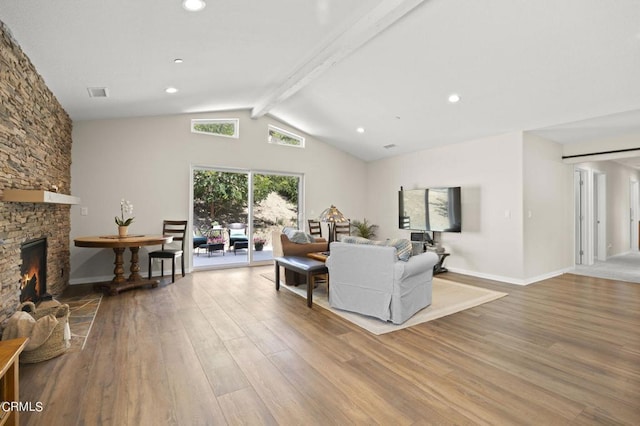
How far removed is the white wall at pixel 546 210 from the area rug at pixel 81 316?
5925 mm

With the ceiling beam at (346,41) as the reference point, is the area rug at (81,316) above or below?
below

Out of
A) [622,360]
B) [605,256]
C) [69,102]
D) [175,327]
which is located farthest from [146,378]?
[605,256]

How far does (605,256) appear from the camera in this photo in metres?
7.30

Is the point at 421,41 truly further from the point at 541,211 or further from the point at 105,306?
the point at 105,306

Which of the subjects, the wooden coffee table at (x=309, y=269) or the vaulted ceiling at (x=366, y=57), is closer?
the vaulted ceiling at (x=366, y=57)

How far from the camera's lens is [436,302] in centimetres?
395

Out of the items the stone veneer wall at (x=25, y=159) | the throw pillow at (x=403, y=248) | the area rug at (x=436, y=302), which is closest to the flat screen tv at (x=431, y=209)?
the area rug at (x=436, y=302)

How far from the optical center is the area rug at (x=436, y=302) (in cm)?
320

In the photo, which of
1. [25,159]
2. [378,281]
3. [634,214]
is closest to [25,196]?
[25,159]

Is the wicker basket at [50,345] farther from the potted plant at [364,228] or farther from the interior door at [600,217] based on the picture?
the interior door at [600,217]

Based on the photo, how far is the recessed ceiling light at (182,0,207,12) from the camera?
2.52 m

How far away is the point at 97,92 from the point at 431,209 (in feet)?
18.8

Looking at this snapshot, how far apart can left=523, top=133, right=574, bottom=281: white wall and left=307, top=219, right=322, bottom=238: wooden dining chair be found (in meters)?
3.88

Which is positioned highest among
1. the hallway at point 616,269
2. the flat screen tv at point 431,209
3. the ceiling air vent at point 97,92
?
the ceiling air vent at point 97,92
